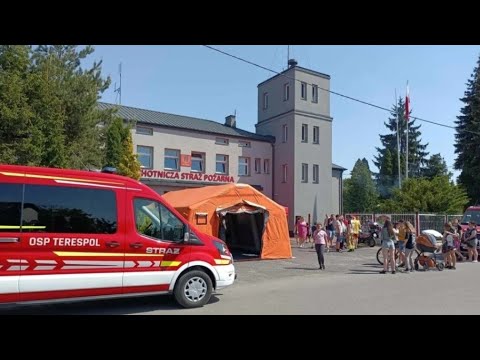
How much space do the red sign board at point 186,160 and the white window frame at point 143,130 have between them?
2973 mm

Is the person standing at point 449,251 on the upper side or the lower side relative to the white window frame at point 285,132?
lower

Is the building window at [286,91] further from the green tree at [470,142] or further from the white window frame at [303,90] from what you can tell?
the green tree at [470,142]

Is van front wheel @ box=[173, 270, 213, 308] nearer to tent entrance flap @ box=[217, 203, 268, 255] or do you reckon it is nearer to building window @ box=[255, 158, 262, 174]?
tent entrance flap @ box=[217, 203, 268, 255]

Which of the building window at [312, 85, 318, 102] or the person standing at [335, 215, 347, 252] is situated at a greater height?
the building window at [312, 85, 318, 102]

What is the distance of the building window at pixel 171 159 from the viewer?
3169 centimetres

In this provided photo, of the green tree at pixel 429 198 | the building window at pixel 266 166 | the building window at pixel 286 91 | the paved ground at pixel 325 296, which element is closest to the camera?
the paved ground at pixel 325 296

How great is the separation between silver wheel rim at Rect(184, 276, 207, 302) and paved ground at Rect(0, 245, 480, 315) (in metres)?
0.25

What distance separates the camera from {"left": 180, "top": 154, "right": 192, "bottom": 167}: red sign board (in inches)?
1262

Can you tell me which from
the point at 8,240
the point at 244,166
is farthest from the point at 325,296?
the point at 244,166

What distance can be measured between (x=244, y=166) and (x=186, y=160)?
5665mm

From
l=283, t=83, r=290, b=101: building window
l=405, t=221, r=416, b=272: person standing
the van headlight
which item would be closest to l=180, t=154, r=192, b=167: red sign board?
l=283, t=83, r=290, b=101: building window

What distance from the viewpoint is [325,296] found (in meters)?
9.18

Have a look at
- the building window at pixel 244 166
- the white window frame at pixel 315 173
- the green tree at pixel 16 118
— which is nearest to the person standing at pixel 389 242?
the green tree at pixel 16 118
